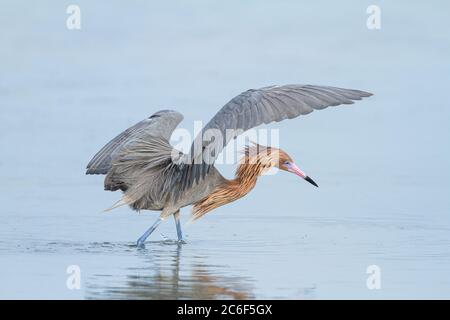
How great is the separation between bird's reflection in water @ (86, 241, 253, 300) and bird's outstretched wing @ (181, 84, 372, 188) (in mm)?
1000

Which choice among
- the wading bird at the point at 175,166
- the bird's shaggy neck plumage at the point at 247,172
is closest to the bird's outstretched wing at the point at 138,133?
the wading bird at the point at 175,166

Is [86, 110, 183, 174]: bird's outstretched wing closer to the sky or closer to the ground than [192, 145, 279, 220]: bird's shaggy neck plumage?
closer to the sky

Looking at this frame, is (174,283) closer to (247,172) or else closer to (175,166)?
(175,166)

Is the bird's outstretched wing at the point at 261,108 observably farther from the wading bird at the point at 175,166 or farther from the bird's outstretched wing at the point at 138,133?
the bird's outstretched wing at the point at 138,133

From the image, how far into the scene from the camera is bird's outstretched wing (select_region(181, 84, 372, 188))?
1162cm

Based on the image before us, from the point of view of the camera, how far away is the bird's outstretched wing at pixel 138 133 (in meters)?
13.8

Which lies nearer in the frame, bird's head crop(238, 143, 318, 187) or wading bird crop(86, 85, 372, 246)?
wading bird crop(86, 85, 372, 246)

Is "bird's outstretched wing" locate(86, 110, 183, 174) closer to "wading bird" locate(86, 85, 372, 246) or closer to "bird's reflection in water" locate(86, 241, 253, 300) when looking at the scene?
"wading bird" locate(86, 85, 372, 246)

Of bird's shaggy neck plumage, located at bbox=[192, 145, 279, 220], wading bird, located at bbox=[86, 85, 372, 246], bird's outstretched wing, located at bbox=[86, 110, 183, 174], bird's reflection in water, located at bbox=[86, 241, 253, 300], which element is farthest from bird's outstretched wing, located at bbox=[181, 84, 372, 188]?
bird's outstretched wing, located at bbox=[86, 110, 183, 174]

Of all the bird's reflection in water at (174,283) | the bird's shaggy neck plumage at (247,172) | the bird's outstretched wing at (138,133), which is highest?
the bird's outstretched wing at (138,133)

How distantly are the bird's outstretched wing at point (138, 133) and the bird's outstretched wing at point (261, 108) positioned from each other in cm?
172

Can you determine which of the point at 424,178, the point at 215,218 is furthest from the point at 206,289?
the point at 424,178

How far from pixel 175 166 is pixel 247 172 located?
875 mm

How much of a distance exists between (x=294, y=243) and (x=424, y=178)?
638 centimetres
